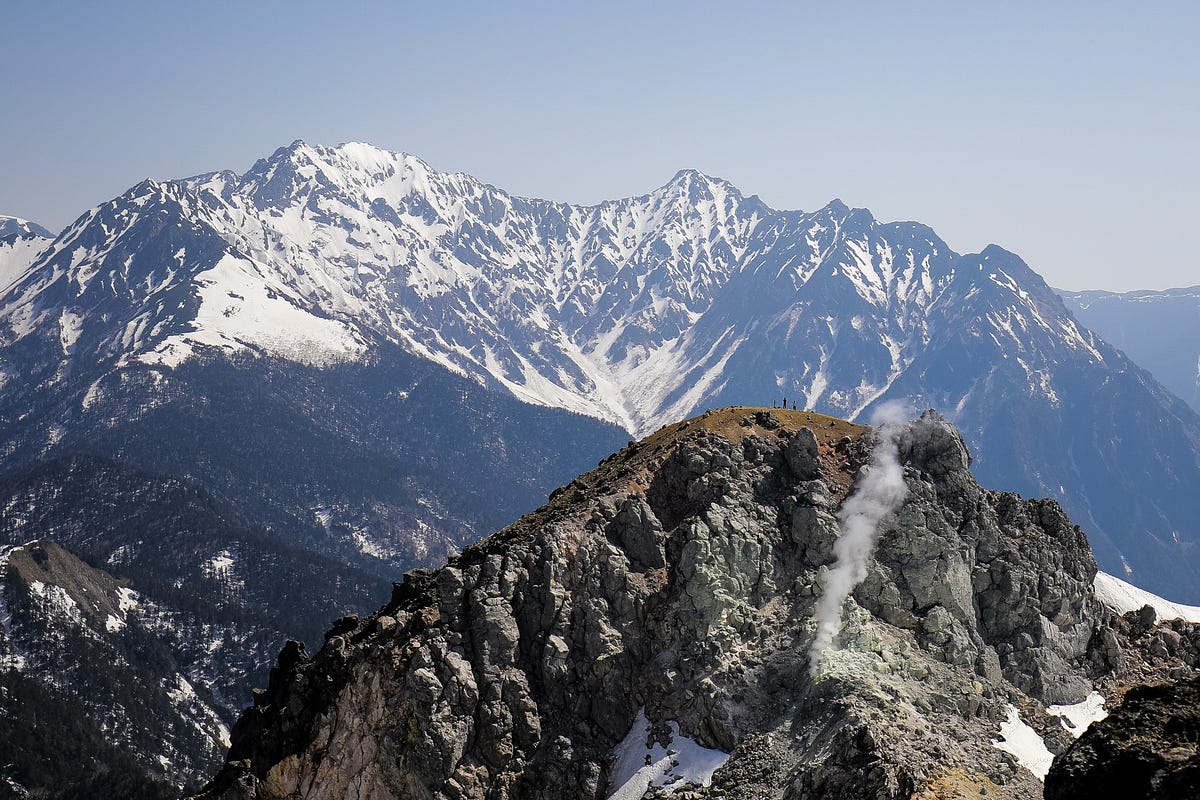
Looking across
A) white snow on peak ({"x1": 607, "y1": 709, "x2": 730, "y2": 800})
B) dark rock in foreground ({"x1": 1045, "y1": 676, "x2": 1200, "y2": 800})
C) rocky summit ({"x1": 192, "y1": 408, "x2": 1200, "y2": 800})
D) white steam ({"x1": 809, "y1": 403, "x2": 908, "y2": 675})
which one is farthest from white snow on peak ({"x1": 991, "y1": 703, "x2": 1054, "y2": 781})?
dark rock in foreground ({"x1": 1045, "y1": 676, "x2": 1200, "y2": 800})

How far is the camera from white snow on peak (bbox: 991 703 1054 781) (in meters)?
79.3

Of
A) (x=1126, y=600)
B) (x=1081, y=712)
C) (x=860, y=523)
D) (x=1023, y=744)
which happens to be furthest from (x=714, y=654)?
(x=1126, y=600)

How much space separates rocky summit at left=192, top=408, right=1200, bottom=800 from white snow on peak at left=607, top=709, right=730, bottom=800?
0.67 ft

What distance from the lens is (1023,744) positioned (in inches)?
3265

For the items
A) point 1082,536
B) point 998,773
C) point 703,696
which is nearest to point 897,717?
point 998,773

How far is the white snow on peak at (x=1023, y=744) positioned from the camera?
79312 mm

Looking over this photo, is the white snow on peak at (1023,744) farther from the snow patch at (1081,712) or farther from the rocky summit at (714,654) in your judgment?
the snow patch at (1081,712)

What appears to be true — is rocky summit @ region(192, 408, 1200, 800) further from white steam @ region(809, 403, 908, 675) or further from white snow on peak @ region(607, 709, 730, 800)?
white steam @ region(809, 403, 908, 675)

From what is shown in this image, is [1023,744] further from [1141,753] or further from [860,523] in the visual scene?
[1141,753]

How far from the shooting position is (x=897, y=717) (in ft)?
245

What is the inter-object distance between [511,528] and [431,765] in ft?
78.1

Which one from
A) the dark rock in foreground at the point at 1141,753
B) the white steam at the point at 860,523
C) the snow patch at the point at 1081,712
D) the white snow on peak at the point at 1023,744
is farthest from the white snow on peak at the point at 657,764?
the dark rock in foreground at the point at 1141,753

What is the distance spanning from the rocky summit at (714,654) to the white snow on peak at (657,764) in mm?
204

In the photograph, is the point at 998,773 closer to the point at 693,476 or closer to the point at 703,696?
the point at 703,696
